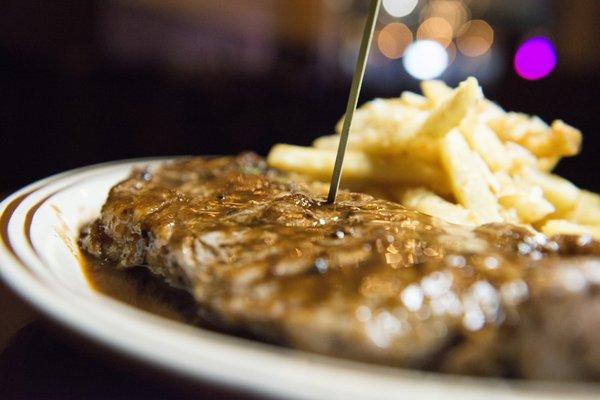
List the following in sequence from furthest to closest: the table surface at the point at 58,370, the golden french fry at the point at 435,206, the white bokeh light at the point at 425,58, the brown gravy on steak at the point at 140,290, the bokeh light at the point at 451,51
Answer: the bokeh light at the point at 451,51 < the white bokeh light at the point at 425,58 < the golden french fry at the point at 435,206 < the brown gravy on steak at the point at 140,290 < the table surface at the point at 58,370

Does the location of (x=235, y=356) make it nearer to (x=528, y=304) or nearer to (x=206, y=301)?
(x=206, y=301)

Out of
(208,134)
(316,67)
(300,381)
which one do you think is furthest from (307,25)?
(300,381)

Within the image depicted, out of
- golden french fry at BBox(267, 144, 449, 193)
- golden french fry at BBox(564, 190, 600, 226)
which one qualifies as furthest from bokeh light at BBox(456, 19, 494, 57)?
golden french fry at BBox(267, 144, 449, 193)

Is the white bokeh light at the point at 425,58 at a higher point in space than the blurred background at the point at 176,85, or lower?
higher

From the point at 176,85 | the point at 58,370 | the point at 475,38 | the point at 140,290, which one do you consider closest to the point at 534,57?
the point at 475,38

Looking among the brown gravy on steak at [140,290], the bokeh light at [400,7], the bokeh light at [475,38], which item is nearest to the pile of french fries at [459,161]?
the brown gravy on steak at [140,290]

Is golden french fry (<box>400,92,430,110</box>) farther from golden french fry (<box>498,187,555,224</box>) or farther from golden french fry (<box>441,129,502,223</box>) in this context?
golden french fry (<box>498,187,555,224</box>)

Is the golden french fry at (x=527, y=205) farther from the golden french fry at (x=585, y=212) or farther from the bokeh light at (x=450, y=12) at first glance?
the bokeh light at (x=450, y=12)
